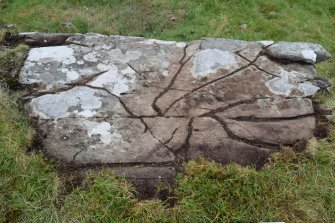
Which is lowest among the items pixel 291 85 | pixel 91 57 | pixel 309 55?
pixel 91 57

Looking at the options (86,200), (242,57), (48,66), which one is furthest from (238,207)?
(48,66)

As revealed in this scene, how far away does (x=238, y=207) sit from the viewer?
2840 mm

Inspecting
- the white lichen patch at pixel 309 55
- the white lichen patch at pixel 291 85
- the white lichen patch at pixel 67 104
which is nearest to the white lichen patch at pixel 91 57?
the white lichen patch at pixel 67 104

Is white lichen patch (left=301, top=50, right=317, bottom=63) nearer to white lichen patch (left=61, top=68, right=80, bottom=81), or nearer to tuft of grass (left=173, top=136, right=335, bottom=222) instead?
tuft of grass (left=173, top=136, right=335, bottom=222)


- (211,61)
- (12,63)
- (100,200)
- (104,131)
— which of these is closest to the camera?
(100,200)

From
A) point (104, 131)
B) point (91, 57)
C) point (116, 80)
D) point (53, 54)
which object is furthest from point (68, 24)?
point (104, 131)

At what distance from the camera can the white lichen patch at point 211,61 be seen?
4106 millimetres

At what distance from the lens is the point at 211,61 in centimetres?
423

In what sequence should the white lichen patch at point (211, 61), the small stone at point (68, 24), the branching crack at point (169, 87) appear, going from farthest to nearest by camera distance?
the small stone at point (68, 24), the white lichen patch at point (211, 61), the branching crack at point (169, 87)

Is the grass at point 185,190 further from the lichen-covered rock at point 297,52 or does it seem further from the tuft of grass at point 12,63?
the lichen-covered rock at point 297,52

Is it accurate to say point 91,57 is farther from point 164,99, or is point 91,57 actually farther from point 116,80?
point 164,99

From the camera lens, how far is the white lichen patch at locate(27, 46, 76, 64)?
4.18 metres

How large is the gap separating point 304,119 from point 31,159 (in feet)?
7.17

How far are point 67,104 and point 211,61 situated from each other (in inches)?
58.0
